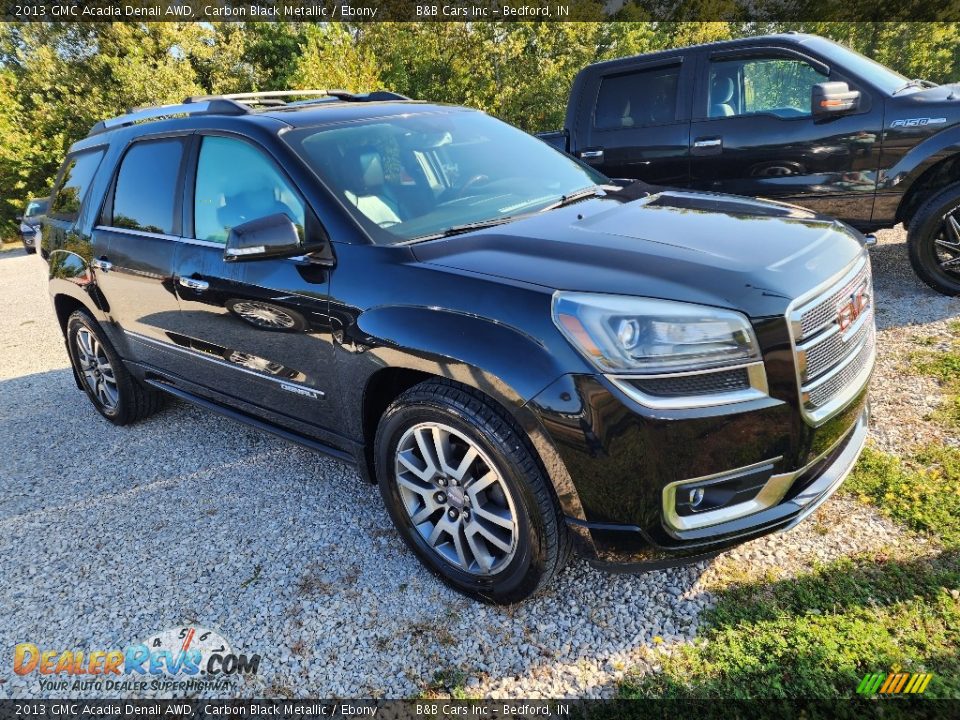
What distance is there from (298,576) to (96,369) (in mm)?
2778

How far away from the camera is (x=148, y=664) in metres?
2.42

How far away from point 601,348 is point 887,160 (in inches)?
170

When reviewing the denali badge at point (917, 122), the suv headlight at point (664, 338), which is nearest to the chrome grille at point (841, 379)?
the suv headlight at point (664, 338)

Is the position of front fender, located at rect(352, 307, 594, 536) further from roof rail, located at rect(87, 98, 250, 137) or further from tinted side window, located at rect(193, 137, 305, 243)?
roof rail, located at rect(87, 98, 250, 137)

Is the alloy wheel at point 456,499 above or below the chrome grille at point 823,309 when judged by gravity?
below

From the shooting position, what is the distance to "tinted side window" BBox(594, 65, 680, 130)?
5.82 m

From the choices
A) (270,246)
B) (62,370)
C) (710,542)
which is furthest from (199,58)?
(710,542)

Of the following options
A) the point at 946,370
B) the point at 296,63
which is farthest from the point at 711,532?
the point at 296,63

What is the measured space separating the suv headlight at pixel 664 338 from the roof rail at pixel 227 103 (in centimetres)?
222

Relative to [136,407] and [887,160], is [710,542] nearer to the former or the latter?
[136,407]

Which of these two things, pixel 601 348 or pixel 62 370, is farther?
pixel 62 370

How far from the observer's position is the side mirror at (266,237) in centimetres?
256

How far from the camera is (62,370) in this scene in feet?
19.8

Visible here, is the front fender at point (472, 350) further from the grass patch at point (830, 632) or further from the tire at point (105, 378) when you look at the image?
the tire at point (105, 378)
